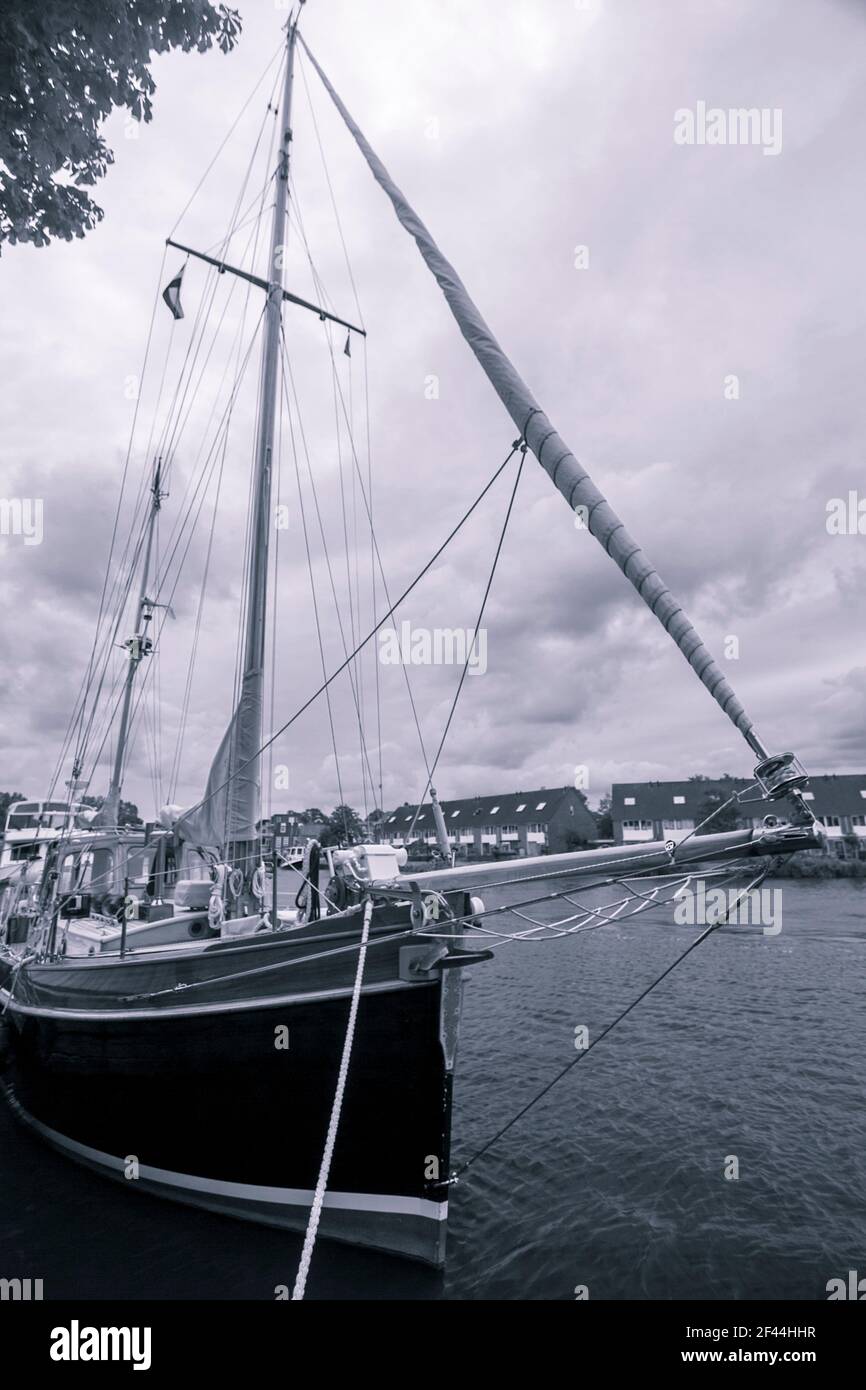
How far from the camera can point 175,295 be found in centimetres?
1431

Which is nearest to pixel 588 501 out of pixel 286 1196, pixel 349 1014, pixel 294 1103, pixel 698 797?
pixel 349 1014

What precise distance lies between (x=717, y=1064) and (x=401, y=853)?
10.6m

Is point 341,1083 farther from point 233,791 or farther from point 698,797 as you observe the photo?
point 698,797

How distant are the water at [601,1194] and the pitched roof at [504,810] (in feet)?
221

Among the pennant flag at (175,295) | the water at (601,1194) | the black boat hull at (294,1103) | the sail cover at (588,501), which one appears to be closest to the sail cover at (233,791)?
the black boat hull at (294,1103)

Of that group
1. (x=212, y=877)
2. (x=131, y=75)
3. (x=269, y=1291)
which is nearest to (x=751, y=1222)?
(x=269, y=1291)

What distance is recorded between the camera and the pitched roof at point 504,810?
8494 cm

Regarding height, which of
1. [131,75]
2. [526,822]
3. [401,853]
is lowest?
[526,822]

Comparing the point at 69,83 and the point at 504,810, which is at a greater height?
the point at 69,83

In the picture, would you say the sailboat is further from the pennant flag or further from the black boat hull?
the pennant flag

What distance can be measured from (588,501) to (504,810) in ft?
281

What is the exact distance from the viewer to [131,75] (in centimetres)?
552
